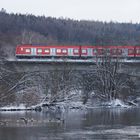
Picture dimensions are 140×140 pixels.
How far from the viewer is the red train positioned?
71625 millimetres

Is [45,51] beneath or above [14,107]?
above

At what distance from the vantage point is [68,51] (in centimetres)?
7306

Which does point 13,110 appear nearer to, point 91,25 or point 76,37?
point 76,37

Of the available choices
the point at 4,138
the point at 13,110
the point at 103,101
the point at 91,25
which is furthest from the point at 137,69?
the point at 91,25

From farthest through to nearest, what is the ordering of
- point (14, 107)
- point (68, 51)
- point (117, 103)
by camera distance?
1. point (68, 51)
2. point (117, 103)
3. point (14, 107)

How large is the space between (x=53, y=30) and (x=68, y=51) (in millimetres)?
90648

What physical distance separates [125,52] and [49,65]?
11.1m

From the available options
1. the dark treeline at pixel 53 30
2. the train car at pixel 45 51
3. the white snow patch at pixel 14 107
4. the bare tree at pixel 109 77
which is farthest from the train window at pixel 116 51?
the dark treeline at pixel 53 30

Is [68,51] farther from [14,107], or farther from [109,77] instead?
[14,107]

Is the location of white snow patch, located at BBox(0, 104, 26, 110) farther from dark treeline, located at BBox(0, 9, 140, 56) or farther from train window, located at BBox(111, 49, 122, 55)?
dark treeline, located at BBox(0, 9, 140, 56)

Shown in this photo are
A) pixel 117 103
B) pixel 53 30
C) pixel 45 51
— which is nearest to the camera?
pixel 117 103

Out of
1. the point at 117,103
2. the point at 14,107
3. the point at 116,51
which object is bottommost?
the point at 117,103

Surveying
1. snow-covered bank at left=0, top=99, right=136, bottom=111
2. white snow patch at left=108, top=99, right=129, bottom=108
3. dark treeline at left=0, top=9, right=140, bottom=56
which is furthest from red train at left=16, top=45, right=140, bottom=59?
dark treeline at left=0, top=9, right=140, bottom=56

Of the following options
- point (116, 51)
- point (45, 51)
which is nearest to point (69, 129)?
point (116, 51)
